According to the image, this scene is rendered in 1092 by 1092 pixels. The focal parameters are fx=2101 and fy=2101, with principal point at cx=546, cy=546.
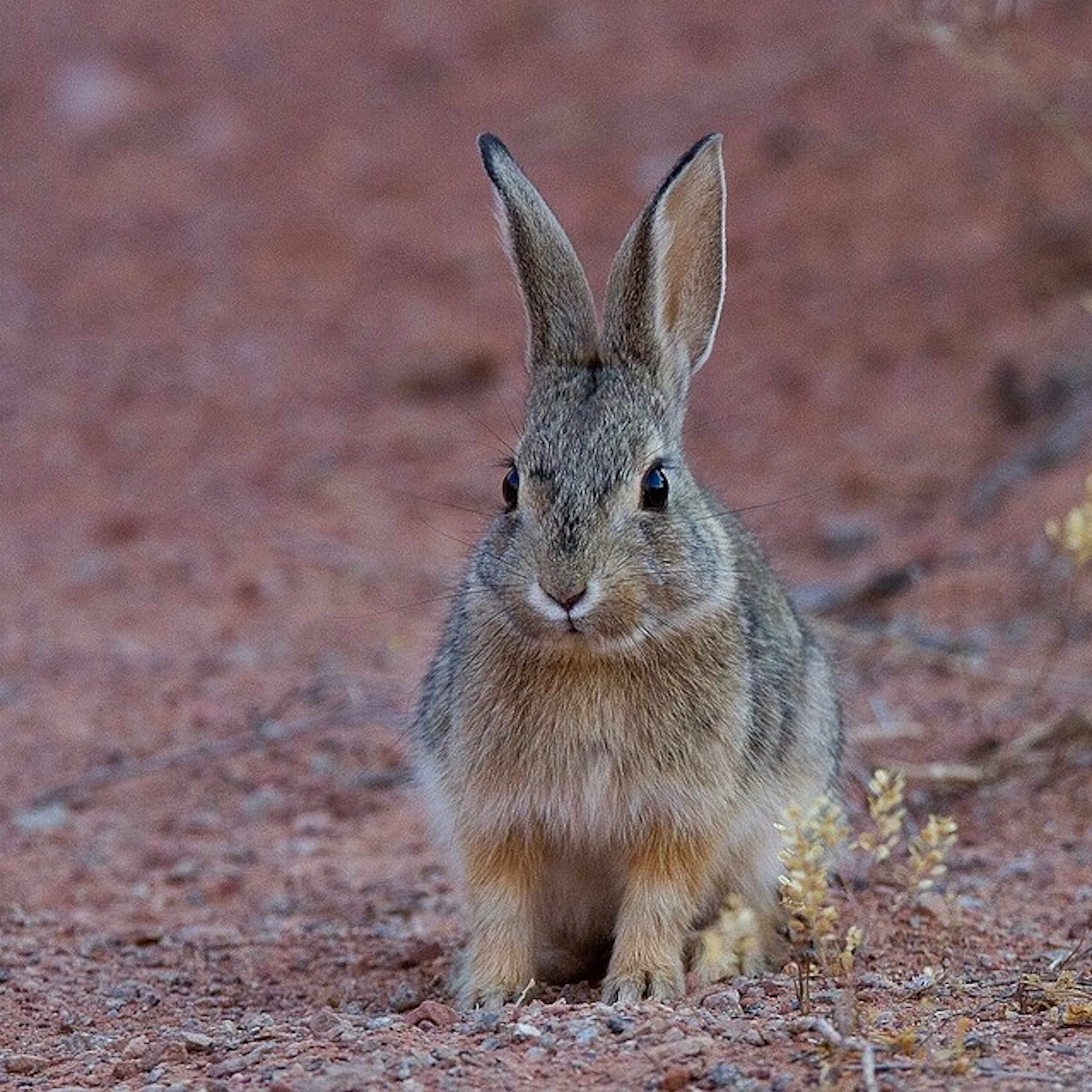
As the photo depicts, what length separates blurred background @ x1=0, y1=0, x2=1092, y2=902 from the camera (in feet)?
28.1

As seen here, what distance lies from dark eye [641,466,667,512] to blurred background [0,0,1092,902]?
138cm

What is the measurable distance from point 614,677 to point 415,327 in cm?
821

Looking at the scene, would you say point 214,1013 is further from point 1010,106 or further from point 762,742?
point 1010,106

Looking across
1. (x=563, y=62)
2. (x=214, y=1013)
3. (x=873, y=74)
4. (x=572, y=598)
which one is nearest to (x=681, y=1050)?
(x=572, y=598)

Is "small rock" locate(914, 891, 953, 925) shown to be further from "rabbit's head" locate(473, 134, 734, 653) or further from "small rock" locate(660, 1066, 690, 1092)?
"small rock" locate(660, 1066, 690, 1092)

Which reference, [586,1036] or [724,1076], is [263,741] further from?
[724,1076]

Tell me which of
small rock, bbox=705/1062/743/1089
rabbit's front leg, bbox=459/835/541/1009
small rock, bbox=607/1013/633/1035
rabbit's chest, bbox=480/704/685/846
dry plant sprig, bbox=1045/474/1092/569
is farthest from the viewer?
dry plant sprig, bbox=1045/474/1092/569

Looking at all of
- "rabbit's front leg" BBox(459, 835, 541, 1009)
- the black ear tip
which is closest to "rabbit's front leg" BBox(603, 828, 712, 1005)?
"rabbit's front leg" BBox(459, 835, 541, 1009)

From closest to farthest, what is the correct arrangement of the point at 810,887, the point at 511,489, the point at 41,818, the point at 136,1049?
the point at 810,887, the point at 136,1049, the point at 511,489, the point at 41,818

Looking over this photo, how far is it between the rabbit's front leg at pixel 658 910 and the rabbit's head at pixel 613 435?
21.9 inches

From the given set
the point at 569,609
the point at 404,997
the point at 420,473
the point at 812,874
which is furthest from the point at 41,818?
the point at 420,473

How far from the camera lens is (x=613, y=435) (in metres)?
5.06

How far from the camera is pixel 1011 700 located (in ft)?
25.0

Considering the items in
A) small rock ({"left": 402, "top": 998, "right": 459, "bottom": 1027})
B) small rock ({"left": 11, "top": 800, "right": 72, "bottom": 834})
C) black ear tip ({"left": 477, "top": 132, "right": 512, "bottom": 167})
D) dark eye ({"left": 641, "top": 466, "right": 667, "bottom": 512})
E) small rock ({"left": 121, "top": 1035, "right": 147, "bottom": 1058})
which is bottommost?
small rock ({"left": 121, "top": 1035, "right": 147, "bottom": 1058})
